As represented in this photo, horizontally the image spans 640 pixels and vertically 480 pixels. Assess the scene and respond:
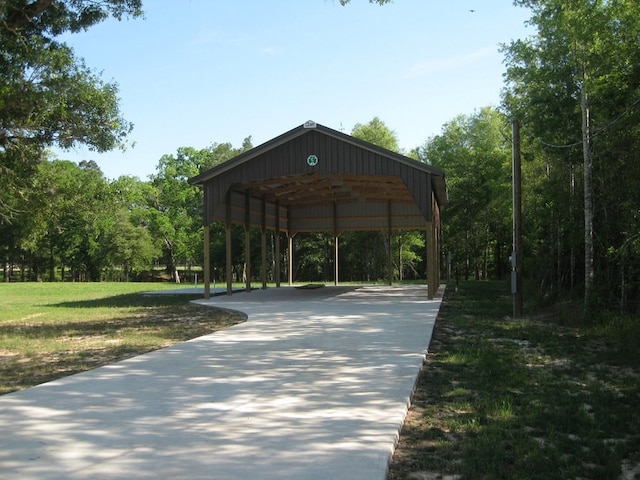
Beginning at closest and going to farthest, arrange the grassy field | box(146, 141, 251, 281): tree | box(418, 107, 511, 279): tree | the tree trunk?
1. the grassy field
2. the tree trunk
3. box(418, 107, 511, 279): tree
4. box(146, 141, 251, 281): tree

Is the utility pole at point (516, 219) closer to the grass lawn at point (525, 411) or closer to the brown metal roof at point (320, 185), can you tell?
the grass lawn at point (525, 411)

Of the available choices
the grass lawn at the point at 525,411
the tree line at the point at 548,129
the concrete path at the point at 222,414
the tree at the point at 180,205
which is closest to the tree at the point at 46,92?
the tree line at the point at 548,129

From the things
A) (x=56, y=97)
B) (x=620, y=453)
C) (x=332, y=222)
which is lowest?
(x=620, y=453)

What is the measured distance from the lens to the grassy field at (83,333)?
681cm

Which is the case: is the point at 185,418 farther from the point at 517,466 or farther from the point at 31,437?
the point at 517,466

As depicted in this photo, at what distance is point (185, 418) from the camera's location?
4.29 m

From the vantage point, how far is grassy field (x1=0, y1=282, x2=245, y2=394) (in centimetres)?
681

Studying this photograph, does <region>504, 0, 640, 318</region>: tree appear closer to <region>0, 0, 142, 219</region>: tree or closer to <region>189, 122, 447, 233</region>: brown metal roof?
<region>189, 122, 447, 233</region>: brown metal roof

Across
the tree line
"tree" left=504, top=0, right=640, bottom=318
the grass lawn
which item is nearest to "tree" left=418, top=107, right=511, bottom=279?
the tree line

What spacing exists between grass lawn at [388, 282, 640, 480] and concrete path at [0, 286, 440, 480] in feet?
0.91

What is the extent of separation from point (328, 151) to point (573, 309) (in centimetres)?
773

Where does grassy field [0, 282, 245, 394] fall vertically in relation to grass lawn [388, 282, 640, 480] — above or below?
above

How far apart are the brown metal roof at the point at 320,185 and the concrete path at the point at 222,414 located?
8.32m

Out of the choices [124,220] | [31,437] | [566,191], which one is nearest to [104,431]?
[31,437]
